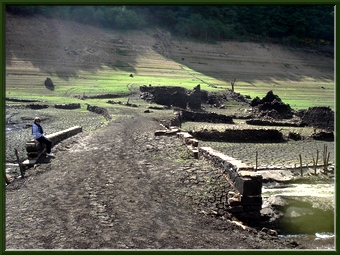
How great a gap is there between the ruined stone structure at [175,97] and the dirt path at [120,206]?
22.0 metres

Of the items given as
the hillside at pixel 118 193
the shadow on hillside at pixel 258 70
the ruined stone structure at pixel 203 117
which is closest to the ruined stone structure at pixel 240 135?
the hillside at pixel 118 193

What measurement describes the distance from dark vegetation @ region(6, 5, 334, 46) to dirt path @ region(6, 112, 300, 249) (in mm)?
62310

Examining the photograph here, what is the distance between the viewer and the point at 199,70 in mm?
59688

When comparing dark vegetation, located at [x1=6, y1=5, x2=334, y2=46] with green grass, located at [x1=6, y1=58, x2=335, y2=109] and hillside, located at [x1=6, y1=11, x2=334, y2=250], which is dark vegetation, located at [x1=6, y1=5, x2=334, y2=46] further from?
hillside, located at [x1=6, y1=11, x2=334, y2=250]

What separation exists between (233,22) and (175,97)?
4886cm

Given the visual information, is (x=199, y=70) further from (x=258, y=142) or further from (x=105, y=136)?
(x=105, y=136)

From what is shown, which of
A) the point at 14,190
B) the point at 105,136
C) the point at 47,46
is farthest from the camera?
the point at 47,46

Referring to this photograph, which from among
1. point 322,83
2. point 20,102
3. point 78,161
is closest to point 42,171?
point 78,161

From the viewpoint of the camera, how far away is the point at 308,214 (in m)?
10.9

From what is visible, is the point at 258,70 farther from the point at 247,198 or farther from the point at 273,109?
the point at 247,198

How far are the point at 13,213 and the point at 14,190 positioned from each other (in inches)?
67.3

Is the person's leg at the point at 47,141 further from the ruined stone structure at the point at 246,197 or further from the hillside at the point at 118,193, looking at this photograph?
the ruined stone structure at the point at 246,197

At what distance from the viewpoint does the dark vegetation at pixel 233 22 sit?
238ft

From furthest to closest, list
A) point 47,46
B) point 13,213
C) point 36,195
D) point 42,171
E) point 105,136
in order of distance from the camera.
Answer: point 47,46, point 105,136, point 42,171, point 36,195, point 13,213
